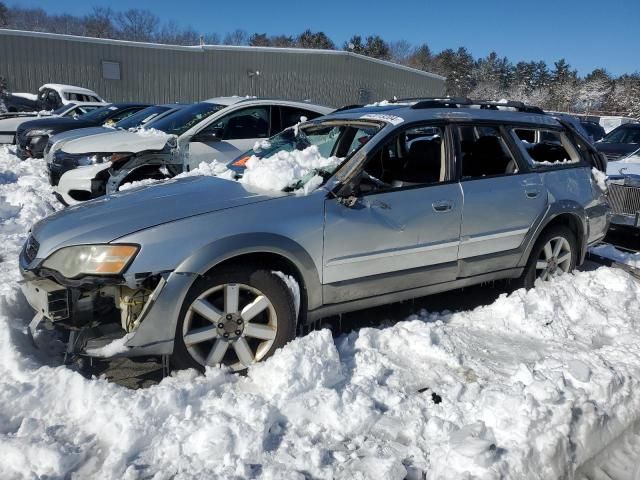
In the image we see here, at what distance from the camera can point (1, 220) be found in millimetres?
6949

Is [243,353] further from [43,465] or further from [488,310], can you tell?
[488,310]

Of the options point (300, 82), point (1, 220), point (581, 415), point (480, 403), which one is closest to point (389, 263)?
point (480, 403)

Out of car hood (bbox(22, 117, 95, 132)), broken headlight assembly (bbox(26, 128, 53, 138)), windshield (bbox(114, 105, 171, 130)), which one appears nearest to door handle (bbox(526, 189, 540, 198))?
windshield (bbox(114, 105, 171, 130))

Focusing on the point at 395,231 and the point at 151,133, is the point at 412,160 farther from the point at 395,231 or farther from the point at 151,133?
the point at 151,133

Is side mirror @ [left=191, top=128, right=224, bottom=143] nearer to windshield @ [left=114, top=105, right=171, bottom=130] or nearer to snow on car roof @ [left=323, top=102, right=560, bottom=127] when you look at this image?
windshield @ [left=114, top=105, right=171, bottom=130]

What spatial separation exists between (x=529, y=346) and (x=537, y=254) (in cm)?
110

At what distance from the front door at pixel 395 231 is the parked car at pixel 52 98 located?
675 inches

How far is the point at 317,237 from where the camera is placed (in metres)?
3.50

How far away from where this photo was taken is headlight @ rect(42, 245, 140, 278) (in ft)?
9.92

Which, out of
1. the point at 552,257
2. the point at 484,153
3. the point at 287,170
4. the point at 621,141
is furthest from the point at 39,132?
the point at 621,141

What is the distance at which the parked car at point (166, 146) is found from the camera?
692 centimetres

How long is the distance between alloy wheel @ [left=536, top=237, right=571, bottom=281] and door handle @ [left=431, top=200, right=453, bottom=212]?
4.31ft

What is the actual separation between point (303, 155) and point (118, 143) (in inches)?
156

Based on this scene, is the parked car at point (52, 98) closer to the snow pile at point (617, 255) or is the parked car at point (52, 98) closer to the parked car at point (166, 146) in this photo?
the parked car at point (166, 146)
